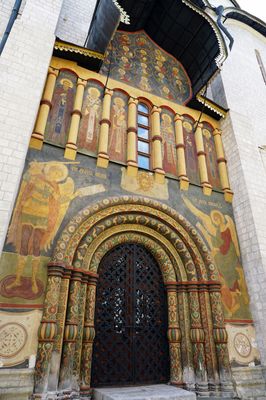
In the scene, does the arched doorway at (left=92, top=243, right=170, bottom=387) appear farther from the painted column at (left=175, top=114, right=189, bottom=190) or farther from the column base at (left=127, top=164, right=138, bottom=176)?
the painted column at (left=175, top=114, right=189, bottom=190)

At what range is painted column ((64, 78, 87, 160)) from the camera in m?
5.47

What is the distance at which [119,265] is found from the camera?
17.5ft

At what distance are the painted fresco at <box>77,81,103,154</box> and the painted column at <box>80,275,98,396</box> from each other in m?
2.91

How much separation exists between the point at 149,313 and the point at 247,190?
3.84 metres

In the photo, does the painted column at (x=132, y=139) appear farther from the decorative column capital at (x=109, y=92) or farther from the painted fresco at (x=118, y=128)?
the decorative column capital at (x=109, y=92)

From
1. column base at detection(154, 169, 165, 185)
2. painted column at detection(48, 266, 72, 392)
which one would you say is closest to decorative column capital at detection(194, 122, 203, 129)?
column base at detection(154, 169, 165, 185)

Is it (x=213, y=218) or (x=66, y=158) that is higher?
(x=66, y=158)

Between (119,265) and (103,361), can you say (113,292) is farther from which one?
(103,361)

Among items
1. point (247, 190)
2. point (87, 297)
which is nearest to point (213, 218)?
point (247, 190)

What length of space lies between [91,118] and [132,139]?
1058 millimetres

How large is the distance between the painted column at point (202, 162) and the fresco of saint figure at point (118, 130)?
2.14 metres

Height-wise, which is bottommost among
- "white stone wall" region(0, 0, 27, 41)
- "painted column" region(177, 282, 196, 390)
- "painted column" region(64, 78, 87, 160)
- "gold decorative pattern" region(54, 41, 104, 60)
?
"painted column" region(177, 282, 196, 390)

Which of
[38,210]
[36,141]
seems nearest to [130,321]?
→ [38,210]

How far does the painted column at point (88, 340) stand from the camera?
4105 millimetres
